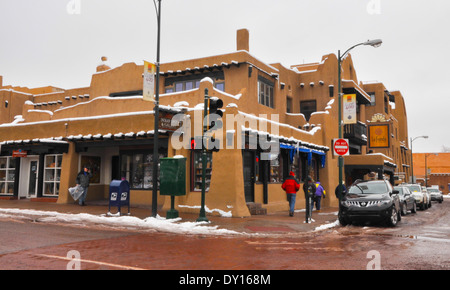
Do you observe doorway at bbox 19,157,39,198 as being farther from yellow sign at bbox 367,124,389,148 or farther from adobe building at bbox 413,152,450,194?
adobe building at bbox 413,152,450,194

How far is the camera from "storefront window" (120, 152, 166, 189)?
19.8 meters

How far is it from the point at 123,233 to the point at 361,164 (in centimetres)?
2377

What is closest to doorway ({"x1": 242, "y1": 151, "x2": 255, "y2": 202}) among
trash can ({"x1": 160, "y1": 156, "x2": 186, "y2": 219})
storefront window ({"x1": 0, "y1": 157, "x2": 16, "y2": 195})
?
trash can ({"x1": 160, "y1": 156, "x2": 186, "y2": 219})

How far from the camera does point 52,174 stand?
70.9ft

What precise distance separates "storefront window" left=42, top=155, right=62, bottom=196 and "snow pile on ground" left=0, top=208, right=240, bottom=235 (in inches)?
235

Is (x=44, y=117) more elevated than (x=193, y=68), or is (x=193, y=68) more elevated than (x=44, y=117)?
(x=193, y=68)

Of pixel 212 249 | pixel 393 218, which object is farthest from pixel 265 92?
pixel 212 249

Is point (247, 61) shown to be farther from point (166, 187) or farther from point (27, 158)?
point (27, 158)

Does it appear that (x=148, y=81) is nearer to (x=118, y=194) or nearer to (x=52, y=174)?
(x=118, y=194)

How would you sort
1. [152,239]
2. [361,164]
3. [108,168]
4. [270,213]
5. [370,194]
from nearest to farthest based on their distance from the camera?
[152,239] → [370,194] → [270,213] → [108,168] → [361,164]

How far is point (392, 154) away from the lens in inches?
1737

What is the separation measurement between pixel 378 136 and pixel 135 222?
28.5 meters
